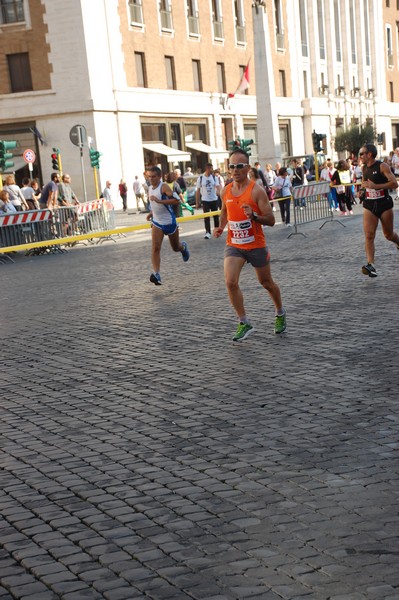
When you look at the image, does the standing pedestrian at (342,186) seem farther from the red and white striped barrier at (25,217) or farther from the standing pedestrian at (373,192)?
the standing pedestrian at (373,192)

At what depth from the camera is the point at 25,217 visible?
2219 cm

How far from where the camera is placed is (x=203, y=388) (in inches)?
271

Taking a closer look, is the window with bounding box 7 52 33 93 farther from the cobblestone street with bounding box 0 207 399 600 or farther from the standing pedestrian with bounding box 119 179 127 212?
the cobblestone street with bounding box 0 207 399 600

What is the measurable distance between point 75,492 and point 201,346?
13.0 ft

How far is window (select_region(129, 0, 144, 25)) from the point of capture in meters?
42.8

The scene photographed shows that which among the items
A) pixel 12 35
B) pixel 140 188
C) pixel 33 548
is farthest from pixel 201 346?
pixel 12 35

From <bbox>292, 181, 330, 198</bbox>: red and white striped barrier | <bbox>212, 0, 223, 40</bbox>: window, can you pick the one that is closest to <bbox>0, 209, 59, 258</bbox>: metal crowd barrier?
<bbox>292, 181, 330, 198</bbox>: red and white striped barrier

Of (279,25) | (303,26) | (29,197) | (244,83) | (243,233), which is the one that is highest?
(303,26)

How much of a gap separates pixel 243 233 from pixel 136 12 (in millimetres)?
36578

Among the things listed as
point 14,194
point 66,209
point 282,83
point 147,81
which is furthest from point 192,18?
point 66,209

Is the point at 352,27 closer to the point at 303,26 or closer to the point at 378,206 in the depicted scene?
the point at 303,26

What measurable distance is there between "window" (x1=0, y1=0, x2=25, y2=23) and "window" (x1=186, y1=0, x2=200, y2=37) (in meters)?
10.4

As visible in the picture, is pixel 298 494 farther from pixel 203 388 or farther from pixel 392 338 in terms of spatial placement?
pixel 392 338

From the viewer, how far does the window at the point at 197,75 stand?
48406 millimetres
